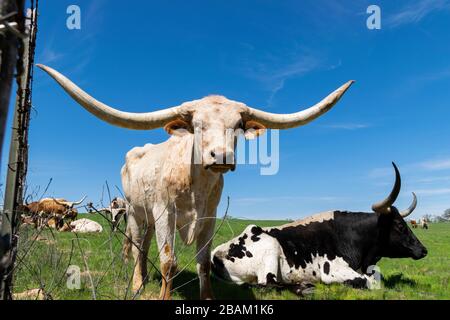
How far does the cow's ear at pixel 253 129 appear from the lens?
459cm

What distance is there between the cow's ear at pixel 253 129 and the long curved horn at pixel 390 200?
3.06m

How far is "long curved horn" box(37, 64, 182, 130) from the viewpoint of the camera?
3969mm

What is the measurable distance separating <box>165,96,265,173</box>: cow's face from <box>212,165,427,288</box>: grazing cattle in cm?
256

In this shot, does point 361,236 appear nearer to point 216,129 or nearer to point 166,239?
point 166,239

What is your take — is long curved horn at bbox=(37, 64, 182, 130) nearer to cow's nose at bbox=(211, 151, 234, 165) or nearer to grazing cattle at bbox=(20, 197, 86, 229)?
grazing cattle at bbox=(20, 197, 86, 229)

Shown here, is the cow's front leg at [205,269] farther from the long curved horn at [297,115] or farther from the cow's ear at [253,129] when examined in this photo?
the long curved horn at [297,115]

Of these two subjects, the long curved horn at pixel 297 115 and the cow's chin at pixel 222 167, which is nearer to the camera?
the cow's chin at pixel 222 167

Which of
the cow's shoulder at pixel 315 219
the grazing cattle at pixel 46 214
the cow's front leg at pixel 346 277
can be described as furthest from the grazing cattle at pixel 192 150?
the cow's shoulder at pixel 315 219

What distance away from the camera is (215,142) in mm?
3904

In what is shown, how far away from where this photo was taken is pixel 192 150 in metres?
4.74

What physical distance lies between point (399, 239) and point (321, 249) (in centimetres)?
169

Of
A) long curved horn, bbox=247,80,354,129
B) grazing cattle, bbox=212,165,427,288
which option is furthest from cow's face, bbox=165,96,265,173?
grazing cattle, bbox=212,165,427,288
